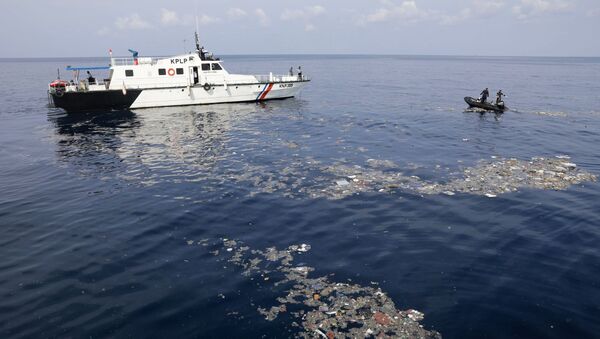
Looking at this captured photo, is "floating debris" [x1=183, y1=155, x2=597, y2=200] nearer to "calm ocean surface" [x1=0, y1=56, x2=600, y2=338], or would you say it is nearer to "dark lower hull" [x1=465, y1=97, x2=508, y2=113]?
"calm ocean surface" [x1=0, y1=56, x2=600, y2=338]

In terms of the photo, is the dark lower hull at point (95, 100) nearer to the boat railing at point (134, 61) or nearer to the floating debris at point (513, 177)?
the boat railing at point (134, 61)

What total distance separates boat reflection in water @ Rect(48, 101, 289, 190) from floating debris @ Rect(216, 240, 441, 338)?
9668 mm

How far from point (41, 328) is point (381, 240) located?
9116 millimetres

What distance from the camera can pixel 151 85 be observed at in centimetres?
3806

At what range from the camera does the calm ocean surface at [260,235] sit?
8472mm

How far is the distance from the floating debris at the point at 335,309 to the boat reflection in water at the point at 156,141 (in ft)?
31.7

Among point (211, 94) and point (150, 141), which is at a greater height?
point (211, 94)

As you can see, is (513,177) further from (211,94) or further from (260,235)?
(211,94)

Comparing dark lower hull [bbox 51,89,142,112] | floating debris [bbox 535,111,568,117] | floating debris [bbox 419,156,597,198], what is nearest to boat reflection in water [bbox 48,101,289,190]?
dark lower hull [bbox 51,89,142,112]

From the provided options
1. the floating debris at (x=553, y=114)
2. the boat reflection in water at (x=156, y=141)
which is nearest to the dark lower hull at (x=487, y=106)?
the floating debris at (x=553, y=114)

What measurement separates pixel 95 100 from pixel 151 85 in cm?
555

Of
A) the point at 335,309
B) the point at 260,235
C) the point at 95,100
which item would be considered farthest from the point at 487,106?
the point at 95,100

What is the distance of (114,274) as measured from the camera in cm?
1011

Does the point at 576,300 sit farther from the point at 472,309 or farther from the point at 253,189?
the point at 253,189
